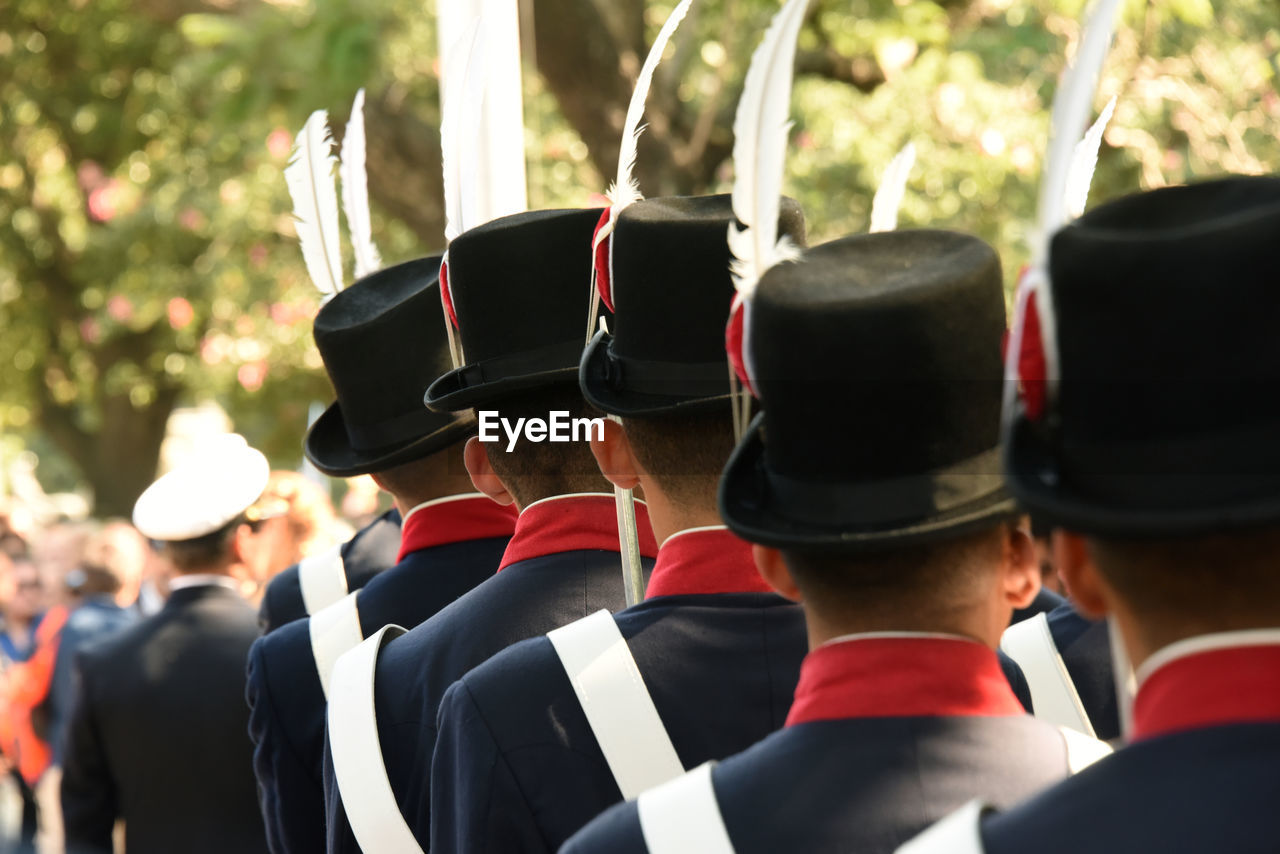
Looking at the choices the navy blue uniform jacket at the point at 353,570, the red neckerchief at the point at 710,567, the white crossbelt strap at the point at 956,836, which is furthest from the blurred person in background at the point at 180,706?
the white crossbelt strap at the point at 956,836

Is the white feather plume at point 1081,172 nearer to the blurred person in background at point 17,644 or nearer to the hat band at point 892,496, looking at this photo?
the hat band at point 892,496

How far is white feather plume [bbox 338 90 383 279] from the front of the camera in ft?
12.0

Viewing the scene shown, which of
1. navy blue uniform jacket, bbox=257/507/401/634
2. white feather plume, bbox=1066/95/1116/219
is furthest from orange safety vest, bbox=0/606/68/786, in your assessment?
white feather plume, bbox=1066/95/1116/219

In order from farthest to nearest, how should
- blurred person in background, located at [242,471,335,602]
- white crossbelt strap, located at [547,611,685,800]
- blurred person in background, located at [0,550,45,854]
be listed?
blurred person in background, located at [0,550,45,854] < blurred person in background, located at [242,471,335,602] < white crossbelt strap, located at [547,611,685,800]

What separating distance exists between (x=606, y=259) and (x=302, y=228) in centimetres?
136

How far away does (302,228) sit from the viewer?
3.65 metres

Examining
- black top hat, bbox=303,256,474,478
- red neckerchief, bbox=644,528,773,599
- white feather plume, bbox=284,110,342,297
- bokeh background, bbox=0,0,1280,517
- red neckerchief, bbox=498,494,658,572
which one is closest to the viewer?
red neckerchief, bbox=644,528,773,599

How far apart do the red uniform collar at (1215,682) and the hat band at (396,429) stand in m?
2.05

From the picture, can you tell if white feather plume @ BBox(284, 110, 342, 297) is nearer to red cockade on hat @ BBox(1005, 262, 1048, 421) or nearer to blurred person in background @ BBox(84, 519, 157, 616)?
red cockade on hat @ BBox(1005, 262, 1048, 421)

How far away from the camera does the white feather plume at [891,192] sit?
2.53 meters

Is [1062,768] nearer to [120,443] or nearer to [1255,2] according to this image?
[1255,2]

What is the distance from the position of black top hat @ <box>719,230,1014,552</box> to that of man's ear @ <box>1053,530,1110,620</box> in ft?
0.62

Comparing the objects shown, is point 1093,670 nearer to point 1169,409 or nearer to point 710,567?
point 710,567

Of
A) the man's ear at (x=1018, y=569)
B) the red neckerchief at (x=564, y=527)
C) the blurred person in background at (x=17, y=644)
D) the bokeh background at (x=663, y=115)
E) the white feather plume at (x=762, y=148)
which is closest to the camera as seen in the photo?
the man's ear at (x=1018, y=569)
